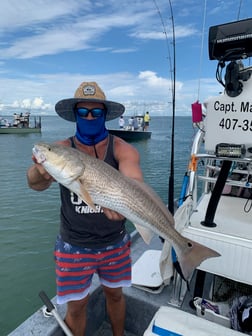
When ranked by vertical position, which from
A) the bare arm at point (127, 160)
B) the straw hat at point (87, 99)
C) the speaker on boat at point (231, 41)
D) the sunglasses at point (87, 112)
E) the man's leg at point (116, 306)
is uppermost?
the speaker on boat at point (231, 41)

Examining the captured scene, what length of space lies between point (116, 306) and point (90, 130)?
1545 millimetres

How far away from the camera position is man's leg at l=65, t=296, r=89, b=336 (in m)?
2.20

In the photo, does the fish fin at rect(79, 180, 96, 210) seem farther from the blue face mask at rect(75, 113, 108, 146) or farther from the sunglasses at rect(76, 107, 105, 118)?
the sunglasses at rect(76, 107, 105, 118)

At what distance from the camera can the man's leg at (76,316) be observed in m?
2.20

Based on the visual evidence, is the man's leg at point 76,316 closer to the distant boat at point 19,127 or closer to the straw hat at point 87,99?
the straw hat at point 87,99

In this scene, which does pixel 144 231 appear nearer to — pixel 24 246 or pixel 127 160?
pixel 127 160

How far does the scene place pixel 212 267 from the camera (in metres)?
2.36

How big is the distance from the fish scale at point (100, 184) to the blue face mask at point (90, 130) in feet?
1.17

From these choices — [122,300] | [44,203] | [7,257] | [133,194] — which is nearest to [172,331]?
[122,300]

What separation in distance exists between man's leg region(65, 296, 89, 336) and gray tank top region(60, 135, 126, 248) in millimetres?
507

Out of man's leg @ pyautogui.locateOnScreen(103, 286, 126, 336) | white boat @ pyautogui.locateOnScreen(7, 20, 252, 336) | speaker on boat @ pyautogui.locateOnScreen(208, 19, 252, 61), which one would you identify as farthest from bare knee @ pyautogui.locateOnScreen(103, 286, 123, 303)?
speaker on boat @ pyautogui.locateOnScreen(208, 19, 252, 61)

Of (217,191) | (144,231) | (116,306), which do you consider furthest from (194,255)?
(116,306)

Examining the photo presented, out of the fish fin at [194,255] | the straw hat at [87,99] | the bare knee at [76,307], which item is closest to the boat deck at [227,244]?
the fish fin at [194,255]

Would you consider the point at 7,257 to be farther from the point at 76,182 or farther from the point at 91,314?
the point at 76,182
